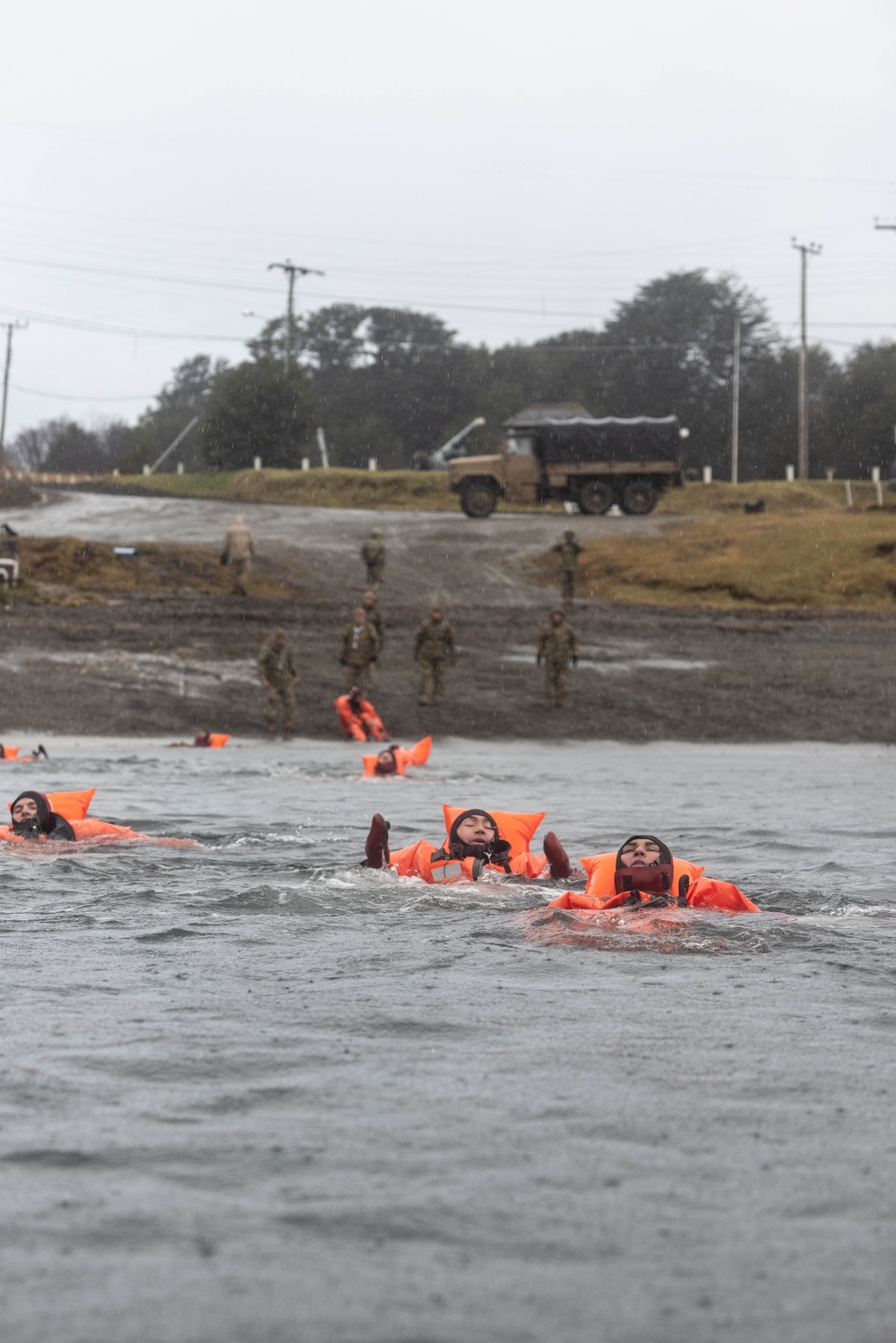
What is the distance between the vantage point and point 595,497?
153 ft

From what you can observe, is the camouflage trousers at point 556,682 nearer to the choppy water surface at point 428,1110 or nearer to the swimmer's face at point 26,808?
the choppy water surface at point 428,1110

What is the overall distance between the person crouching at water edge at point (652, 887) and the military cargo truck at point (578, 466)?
36684 mm

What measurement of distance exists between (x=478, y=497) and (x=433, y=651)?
71.7 ft

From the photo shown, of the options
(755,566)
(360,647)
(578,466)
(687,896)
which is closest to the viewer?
(687,896)

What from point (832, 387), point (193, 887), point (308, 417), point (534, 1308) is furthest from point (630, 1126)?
point (832, 387)

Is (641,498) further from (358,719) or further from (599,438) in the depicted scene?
(358,719)

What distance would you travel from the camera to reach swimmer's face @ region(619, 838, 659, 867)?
970 cm

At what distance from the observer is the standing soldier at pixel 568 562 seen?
33000 mm

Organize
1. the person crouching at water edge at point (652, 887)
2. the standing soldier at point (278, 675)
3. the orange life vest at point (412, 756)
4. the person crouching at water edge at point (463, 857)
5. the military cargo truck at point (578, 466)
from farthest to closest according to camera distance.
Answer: the military cargo truck at point (578, 466)
the standing soldier at point (278, 675)
the orange life vest at point (412, 756)
the person crouching at water edge at point (463, 857)
the person crouching at water edge at point (652, 887)

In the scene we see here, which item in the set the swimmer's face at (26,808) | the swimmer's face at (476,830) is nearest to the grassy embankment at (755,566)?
the swimmer's face at (26,808)

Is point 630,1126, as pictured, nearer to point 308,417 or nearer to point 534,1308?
point 534,1308

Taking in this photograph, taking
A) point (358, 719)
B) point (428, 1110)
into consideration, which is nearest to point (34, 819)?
point (428, 1110)

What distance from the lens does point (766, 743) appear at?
1006 inches

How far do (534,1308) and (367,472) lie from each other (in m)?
57.1
